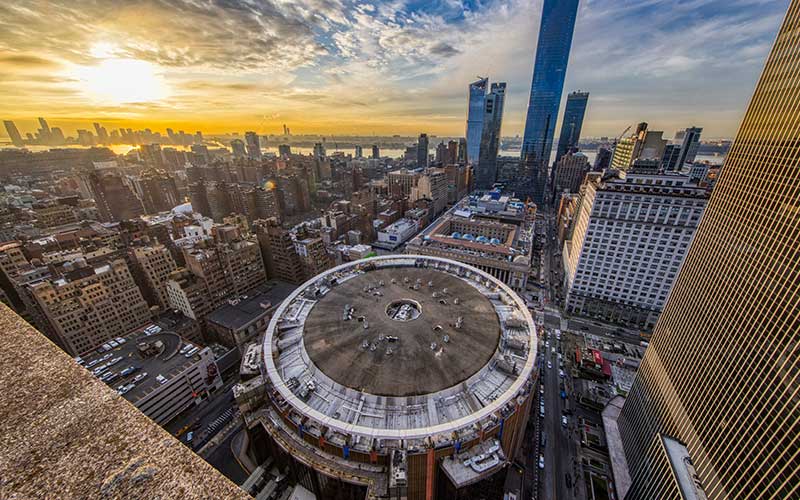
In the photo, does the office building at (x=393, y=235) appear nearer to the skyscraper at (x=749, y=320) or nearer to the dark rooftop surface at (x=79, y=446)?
the skyscraper at (x=749, y=320)

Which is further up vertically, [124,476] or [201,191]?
[124,476]

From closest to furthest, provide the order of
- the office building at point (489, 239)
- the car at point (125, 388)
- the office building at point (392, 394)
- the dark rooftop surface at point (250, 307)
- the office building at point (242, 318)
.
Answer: the office building at point (392, 394) < the car at point (125, 388) < the office building at point (242, 318) < the dark rooftop surface at point (250, 307) < the office building at point (489, 239)

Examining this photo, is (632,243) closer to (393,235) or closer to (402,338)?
(402,338)

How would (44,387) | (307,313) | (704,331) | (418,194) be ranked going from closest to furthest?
1. (44,387)
2. (704,331)
3. (307,313)
4. (418,194)

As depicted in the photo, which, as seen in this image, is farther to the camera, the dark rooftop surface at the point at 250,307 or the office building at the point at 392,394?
the dark rooftop surface at the point at 250,307

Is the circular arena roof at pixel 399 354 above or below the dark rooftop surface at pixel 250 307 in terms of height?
above

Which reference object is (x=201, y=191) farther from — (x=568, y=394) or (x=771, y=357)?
(x=771, y=357)

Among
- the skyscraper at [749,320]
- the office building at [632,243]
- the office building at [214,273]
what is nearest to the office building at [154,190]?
the office building at [214,273]

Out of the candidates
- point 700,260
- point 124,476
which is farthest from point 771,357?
point 124,476
